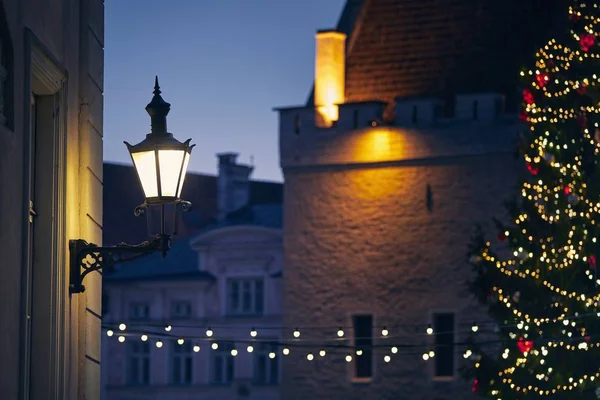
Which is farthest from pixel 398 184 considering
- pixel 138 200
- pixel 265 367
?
pixel 138 200

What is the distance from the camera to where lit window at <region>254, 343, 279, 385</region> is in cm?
3962

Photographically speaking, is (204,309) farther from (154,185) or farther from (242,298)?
(154,185)

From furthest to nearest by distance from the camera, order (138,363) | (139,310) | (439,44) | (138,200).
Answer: (138,200) < (139,310) < (138,363) < (439,44)

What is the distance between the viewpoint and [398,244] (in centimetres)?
2833

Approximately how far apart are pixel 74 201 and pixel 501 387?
35.1 ft

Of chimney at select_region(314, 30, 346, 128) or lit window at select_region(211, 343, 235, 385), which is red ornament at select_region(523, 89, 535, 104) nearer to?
chimney at select_region(314, 30, 346, 128)

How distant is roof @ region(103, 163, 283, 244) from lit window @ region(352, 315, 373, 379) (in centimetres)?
1593

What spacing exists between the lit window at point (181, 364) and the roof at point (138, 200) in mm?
4227

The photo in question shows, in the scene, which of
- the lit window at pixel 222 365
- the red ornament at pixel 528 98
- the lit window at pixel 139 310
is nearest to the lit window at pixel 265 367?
the lit window at pixel 222 365

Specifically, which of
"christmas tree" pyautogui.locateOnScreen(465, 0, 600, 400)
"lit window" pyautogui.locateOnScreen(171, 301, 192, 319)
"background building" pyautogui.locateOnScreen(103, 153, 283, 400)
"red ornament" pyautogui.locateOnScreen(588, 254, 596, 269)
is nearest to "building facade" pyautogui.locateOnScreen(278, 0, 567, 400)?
"christmas tree" pyautogui.locateOnScreen(465, 0, 600, 400)

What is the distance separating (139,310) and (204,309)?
4.99 ft

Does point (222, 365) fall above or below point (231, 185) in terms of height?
below

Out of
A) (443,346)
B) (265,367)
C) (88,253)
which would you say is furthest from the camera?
(265,367)

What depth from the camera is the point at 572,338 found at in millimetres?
18344
